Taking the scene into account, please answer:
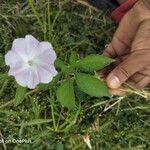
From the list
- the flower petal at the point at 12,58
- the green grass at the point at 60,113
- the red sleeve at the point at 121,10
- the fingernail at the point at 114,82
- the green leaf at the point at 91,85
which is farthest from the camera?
the red sleeve at the point at 121,10

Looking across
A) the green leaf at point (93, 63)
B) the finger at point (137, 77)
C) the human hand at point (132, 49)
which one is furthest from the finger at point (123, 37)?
the green leaf at point (93, 63)

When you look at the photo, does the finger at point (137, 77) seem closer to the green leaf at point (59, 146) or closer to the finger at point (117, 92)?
the finger at point (117, 92)

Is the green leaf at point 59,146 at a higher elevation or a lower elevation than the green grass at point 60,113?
lower

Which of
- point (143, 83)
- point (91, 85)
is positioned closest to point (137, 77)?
point (143, 83)

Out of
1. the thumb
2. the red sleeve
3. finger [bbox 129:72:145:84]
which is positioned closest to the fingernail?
the thumb

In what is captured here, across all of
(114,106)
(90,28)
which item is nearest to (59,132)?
(114,106)

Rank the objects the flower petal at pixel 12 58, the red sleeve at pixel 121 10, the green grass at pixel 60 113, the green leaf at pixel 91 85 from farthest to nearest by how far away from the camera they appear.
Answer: the red sleeve at pixel 121 10
the green grass at pixel 60 113
the green leaf at pixel 91 85
the flower petal at pixel 12 58
